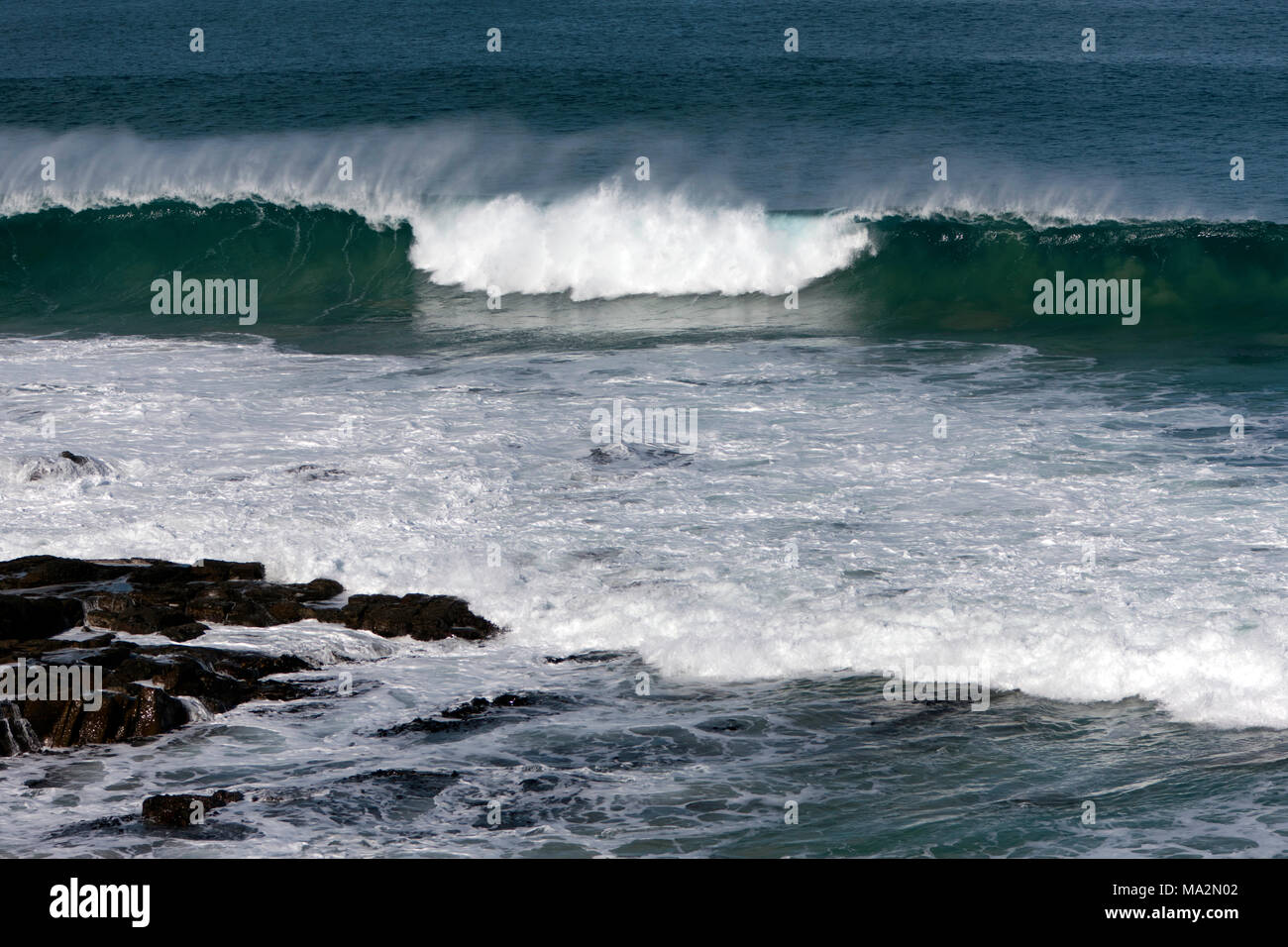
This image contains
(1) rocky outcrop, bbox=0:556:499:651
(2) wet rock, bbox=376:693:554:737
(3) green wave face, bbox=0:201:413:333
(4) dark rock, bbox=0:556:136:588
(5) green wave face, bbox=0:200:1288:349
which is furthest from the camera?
(3) green wave face, bbox=0:201:413:333

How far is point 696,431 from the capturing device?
49.3 feet

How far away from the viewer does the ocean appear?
8180 mm

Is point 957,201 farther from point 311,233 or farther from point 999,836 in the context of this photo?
point 999,836

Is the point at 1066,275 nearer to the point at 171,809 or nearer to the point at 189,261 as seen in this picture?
the point at 189,261

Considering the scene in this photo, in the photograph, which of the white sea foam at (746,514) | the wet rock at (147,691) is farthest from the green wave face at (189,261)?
the wet rock at (147,691)

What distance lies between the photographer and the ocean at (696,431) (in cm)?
818

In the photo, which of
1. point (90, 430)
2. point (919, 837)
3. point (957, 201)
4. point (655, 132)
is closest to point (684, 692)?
point (919, 837)

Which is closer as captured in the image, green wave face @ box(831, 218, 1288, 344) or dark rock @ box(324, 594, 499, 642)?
dark rock @ box(324, 594, 499, 642)

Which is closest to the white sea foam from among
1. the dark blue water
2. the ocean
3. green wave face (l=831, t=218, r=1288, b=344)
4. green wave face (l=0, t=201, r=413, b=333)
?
the ocean

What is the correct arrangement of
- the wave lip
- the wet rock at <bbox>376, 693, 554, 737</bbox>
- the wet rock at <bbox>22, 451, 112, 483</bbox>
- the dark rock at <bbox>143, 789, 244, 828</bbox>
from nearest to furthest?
1. the dark rock at <bbox>143, 789, 244, 828</bbox>
2. the wet rock at <bbox>376, 693, 554, 737</bbox>
3. the wet rock at <bbox>22, 451, 112, 483</bbox>
4. the wave lip

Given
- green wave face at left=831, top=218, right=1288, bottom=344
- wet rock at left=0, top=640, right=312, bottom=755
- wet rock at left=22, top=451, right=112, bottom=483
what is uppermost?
green wave face at left=831, top=218, right=1288, bottom=344

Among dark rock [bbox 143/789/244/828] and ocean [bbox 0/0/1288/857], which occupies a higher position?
ocean [bbox 0/0/1288/857]

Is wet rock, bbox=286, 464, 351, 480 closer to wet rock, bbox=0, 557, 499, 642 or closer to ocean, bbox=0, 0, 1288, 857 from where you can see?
ocean, bbox=0, 0, 1288, 857
